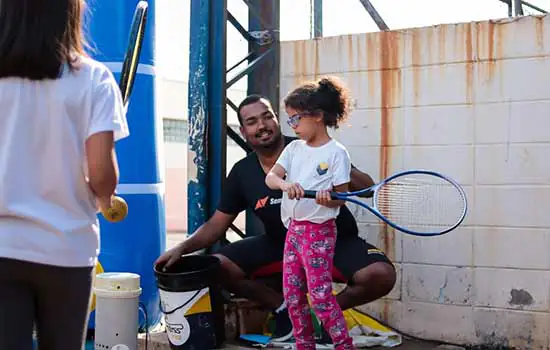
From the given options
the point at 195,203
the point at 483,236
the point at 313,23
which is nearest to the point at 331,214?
the point at 483,236

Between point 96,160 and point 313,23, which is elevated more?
point 313,23

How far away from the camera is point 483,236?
4.50 m

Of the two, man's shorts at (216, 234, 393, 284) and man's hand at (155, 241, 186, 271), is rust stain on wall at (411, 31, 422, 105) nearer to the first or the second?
man's shorts at (216, 234, 393, 284)

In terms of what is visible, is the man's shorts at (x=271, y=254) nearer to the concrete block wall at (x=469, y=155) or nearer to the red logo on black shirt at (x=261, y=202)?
the red logo on black shirt at (x=261, y=202)

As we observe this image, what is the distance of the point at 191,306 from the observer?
175 inches

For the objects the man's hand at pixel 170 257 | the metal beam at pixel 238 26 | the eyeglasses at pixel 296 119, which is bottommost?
the man's hand at pixel 170 257

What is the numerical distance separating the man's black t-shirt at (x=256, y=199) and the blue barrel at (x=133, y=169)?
0.53 meters

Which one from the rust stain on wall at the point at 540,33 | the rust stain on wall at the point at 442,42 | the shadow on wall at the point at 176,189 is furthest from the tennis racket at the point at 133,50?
the shadow on wall at the point at 176,189

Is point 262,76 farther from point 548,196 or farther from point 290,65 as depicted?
point 548,196

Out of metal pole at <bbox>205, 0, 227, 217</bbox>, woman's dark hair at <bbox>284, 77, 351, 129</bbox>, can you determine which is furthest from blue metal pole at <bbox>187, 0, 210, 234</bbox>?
woman's dark hair at <bbox>284, 77, 351, 129</bbox>

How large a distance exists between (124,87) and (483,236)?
218 centimetres

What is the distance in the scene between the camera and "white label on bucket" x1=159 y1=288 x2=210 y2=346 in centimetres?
443

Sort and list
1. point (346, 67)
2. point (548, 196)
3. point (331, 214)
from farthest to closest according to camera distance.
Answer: point (346, 67) < point (548, 196) < point (331, 214)

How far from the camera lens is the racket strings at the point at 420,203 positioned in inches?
161
